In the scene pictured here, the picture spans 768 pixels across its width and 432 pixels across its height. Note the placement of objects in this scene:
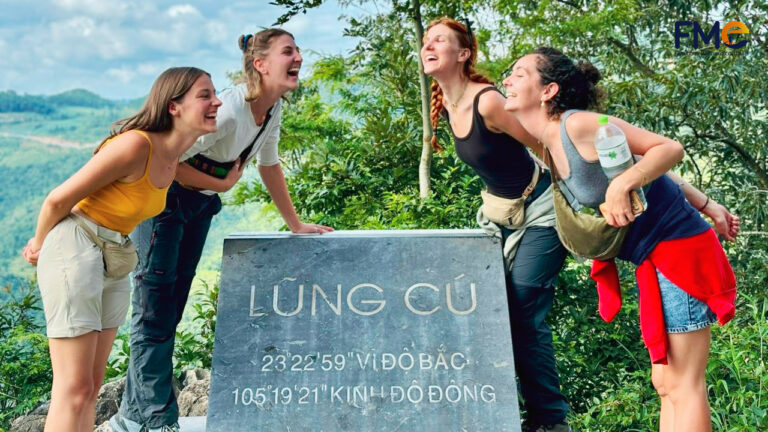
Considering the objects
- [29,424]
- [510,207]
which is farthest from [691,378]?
[29,424]

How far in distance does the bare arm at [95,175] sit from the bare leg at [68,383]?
36 cm

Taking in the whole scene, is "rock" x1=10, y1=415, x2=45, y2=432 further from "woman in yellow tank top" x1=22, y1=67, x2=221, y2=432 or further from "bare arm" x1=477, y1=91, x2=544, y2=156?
"bare arm" x1=477, y1=91, x2=544, y2=156

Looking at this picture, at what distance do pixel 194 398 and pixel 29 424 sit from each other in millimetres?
1038

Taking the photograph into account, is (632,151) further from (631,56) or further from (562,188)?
(631,56)

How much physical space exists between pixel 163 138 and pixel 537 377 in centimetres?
187

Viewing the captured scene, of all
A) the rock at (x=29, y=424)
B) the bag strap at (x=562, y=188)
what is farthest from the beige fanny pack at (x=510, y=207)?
the rock at (x=29, y=424)

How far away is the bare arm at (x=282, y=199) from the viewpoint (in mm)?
3695

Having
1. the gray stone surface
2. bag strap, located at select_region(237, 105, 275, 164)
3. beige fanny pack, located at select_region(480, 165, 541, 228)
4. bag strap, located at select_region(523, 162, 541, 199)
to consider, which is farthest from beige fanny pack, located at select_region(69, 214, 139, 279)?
bag strap, located at select_region(523, 162, 541, 199)

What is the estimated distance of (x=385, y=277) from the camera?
138 inches

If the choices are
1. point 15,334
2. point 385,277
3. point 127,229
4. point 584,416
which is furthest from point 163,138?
point 15,334

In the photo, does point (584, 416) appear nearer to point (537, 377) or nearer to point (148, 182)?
point (537, 377)

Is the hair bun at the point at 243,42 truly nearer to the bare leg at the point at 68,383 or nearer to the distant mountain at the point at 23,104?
the bare leg at the point at 68,383

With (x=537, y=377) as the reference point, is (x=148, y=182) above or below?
above

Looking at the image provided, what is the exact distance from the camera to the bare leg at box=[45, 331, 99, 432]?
2760mm
